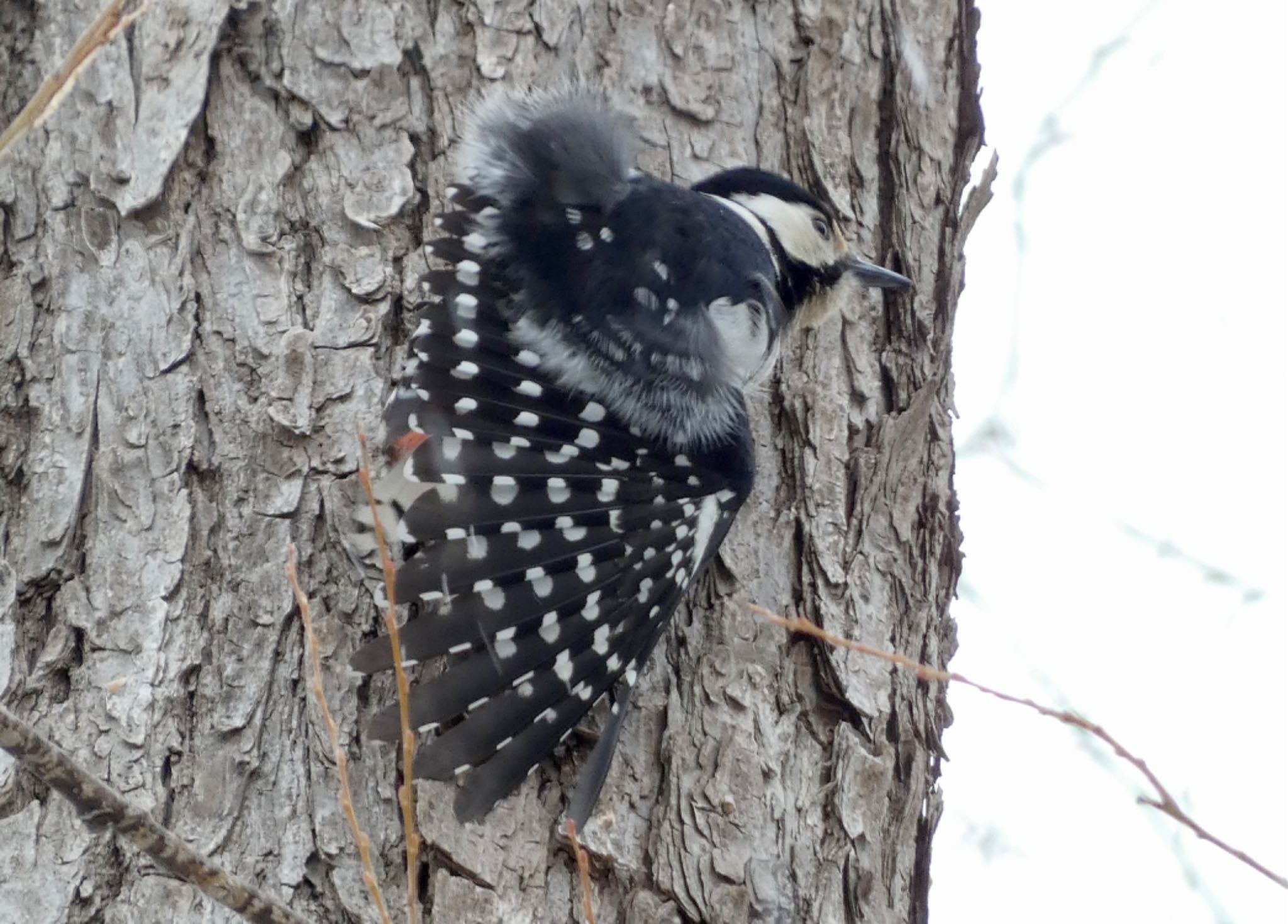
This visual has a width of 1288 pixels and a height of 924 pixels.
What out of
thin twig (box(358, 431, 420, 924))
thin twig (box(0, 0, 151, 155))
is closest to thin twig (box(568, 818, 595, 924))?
thin twig (box(358, 431, 420, 924))

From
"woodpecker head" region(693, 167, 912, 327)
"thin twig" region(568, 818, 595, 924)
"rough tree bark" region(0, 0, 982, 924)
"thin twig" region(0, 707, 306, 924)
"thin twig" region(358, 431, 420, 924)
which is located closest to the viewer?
"thin twig" region(0, 707, 306, 924)

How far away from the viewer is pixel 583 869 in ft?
5.29

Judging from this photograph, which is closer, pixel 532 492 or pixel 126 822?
pixel 126 822

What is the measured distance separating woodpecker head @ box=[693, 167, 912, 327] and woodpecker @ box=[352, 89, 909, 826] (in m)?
0.02

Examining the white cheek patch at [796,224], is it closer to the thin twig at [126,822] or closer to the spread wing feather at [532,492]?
the spread wing feather at [532,492]

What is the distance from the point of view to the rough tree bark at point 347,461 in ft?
6.31

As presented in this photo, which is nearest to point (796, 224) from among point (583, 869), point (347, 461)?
point (347, 461)

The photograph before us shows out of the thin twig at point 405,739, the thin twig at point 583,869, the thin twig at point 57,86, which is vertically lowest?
the thin twig at point 583,869

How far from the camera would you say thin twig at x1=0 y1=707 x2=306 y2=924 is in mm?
1307

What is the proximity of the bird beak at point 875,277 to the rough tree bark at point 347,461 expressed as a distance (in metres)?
0.08

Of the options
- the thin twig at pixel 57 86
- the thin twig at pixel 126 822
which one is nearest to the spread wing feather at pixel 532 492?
the thin twig at pixel 126 822

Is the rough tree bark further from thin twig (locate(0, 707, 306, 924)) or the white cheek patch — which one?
thin twig (locate(0, 707, 306, 924))

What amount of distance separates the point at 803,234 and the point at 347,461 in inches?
37.5

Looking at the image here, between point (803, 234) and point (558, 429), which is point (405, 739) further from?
point (803, 234)
